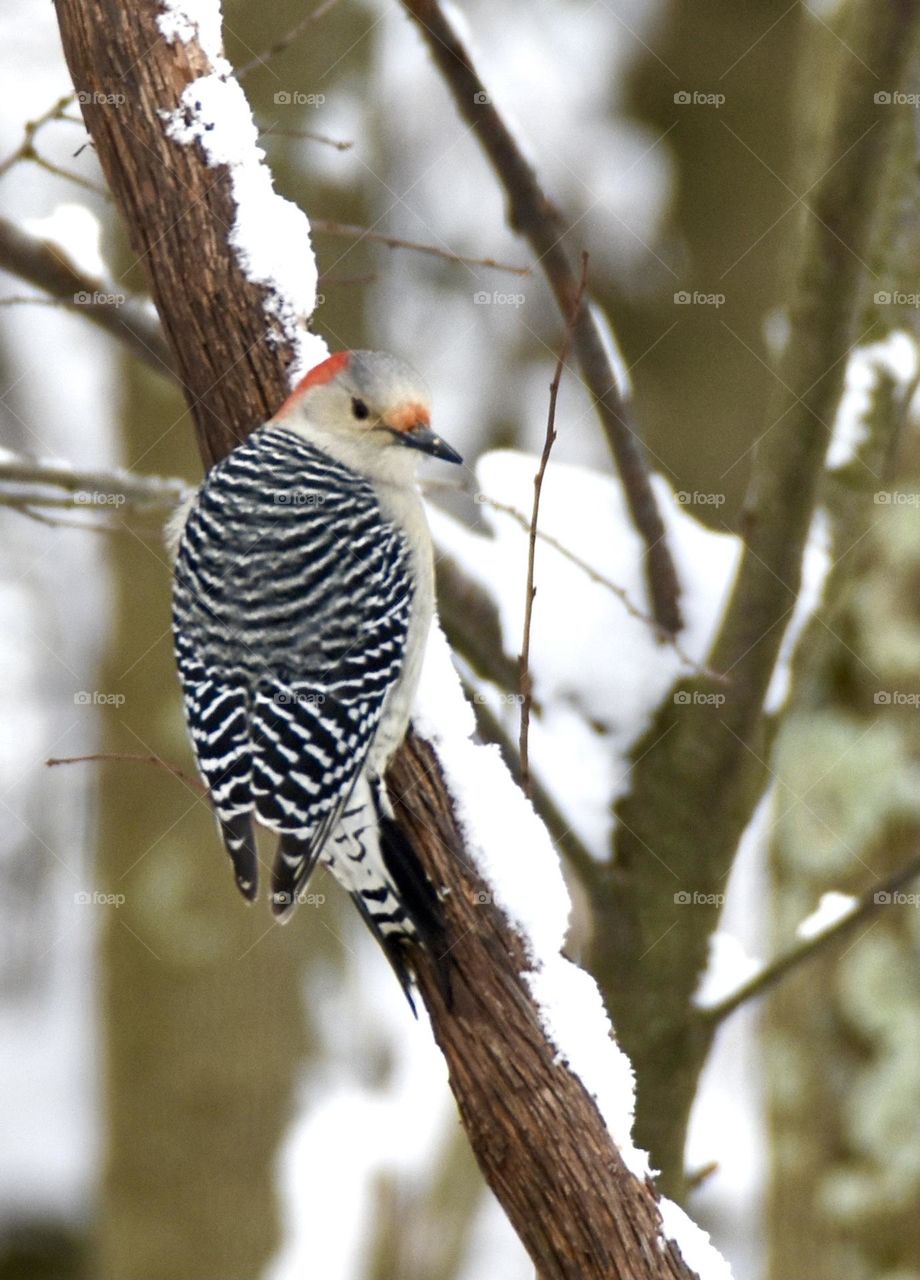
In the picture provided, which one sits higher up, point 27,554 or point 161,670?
point 161,670

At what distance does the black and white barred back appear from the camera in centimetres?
244

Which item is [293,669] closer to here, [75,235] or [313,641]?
[313,641]

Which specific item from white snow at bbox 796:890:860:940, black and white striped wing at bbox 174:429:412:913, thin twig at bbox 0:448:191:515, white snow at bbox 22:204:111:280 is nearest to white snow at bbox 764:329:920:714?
white snow at bbox 796:890:860:940

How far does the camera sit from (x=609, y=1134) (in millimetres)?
2182

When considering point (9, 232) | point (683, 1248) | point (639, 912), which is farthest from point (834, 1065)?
point (9, 232)

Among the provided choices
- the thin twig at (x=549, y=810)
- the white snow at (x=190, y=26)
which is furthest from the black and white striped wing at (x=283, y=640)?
the white snow at (x=190, y=26)

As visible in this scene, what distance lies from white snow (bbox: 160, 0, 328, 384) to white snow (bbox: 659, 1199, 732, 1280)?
5.56ft

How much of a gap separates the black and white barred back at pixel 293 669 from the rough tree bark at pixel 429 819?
0.30 ft

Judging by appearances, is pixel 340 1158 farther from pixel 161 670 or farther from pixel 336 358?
pixel 336 358

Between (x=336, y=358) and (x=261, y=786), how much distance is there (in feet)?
2.81

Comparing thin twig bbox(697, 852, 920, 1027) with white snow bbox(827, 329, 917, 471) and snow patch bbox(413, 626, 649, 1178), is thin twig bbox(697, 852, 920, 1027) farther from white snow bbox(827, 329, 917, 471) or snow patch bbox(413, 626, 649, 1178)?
white snow bbox(827, 329, 917, 471)

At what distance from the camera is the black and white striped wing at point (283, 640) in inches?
96.4

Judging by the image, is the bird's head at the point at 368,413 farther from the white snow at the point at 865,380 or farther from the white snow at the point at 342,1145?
the white snow at the point at 342,1145

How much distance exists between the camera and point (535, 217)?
9.74ft
